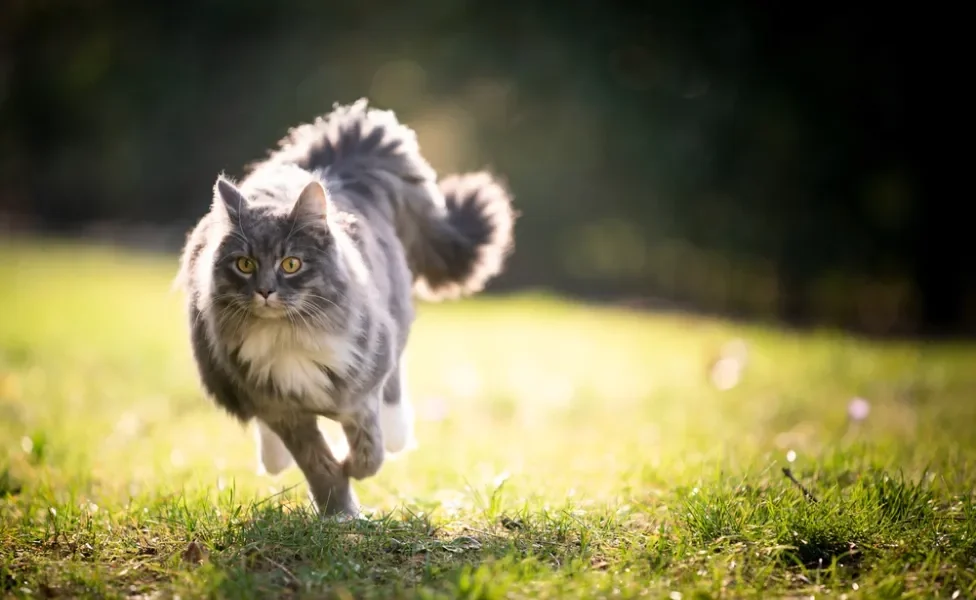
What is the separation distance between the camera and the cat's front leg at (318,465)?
3536 millimetres

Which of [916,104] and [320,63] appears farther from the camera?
[320,63]

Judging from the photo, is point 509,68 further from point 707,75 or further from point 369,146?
point 369,146

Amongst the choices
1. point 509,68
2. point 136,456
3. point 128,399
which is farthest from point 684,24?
point 136,456

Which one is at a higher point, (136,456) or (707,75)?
(707,75)

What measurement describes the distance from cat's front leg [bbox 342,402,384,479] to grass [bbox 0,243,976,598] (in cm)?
21

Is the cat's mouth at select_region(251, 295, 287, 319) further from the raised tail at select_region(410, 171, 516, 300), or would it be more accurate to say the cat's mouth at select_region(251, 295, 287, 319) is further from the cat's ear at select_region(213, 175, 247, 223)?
the raised tail at select_region(410, 171, 516, 300)

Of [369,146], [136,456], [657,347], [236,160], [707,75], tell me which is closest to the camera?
[369,146]

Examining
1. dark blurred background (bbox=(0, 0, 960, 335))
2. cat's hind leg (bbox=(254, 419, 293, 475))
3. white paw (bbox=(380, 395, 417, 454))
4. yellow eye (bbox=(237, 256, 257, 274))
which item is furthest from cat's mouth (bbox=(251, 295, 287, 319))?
dark blurred background (bbox=(0, 0, 960, 335))

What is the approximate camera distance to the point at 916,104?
449 inches

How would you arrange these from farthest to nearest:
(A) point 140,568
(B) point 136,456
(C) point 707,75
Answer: (C) point 707,75, (B) point 136,456, (A) point 140,568

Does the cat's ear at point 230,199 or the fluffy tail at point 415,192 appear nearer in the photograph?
the cat's ear at point 230,199

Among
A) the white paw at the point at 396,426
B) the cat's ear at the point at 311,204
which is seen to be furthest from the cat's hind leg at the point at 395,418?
the cat's ear at the point at 311,204

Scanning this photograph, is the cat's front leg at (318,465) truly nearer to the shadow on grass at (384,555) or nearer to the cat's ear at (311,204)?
the shadow on grass at (384,555)

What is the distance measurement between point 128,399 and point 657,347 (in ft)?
15.9
